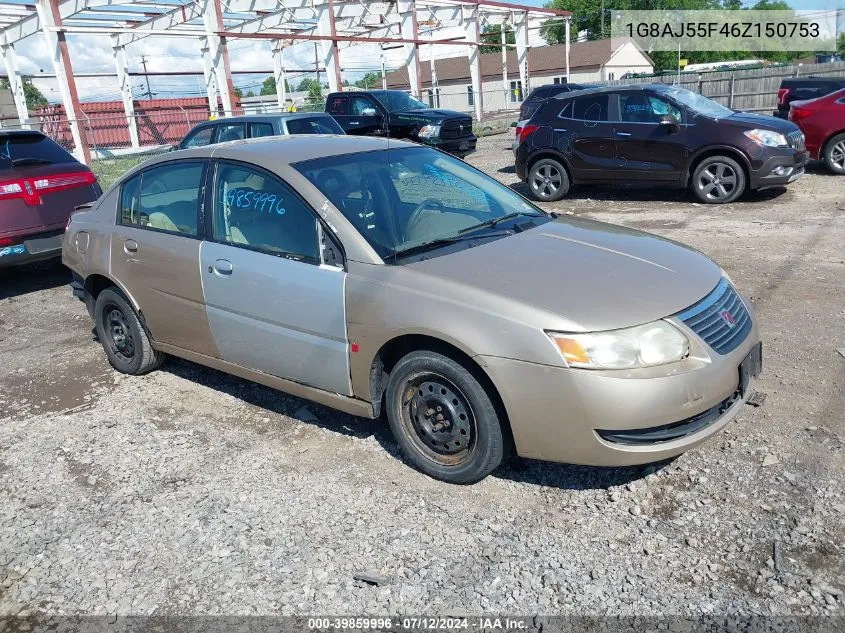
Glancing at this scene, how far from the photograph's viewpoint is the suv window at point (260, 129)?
36.4 feet

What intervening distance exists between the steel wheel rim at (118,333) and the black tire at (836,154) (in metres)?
11.6

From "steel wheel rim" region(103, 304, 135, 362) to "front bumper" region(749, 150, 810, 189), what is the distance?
8396 mm

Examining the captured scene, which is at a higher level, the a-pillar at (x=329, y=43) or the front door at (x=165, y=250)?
the a-pillar at (x=329, y=43)

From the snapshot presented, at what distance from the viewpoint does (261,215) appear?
13.6 feet

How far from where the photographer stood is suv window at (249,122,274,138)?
437 inches

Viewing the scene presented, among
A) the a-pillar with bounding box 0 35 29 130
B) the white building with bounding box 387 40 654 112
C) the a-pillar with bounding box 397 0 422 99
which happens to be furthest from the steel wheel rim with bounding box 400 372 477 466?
the white building with bounding box 387 40 654 112

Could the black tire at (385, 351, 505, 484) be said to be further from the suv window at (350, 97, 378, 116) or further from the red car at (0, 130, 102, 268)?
the suv window at (350, 97, 378, 116)

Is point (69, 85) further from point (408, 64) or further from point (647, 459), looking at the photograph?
point (647, 459)

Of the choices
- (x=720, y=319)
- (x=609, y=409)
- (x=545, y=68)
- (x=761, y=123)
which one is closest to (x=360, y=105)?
(x=761, y=123)

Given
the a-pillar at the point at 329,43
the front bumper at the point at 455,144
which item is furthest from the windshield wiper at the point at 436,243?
the a-pillar at the point at 329,43

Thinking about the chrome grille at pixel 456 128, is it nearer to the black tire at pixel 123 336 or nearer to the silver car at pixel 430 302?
the silver car at pixel 430 302

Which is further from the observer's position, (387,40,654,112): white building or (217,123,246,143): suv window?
(387,40,654,112): white building

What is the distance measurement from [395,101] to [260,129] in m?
7.12

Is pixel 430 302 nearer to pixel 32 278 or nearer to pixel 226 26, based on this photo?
pixel 32 278
